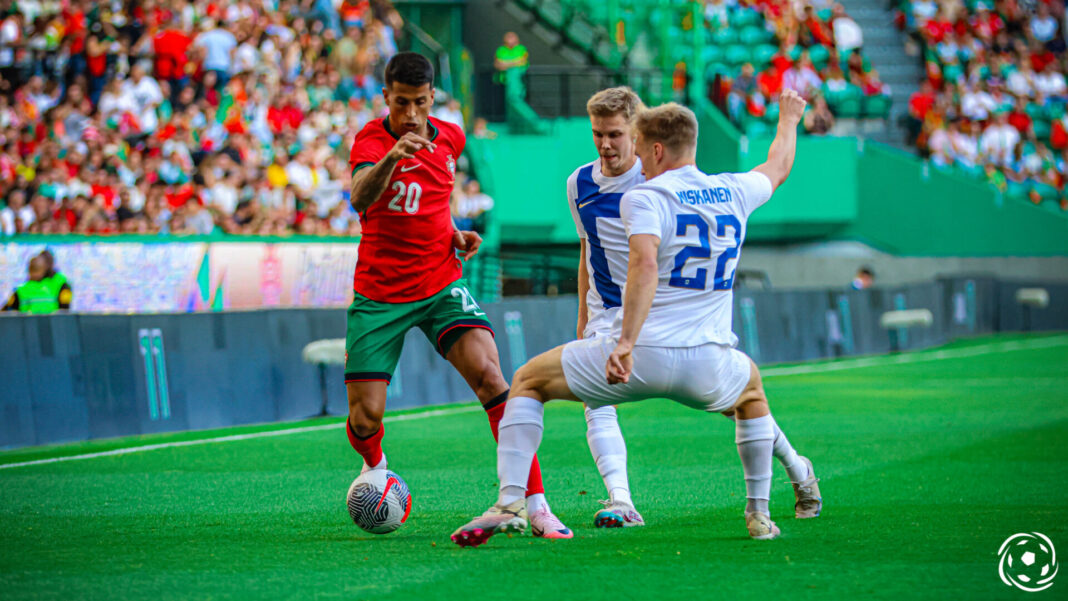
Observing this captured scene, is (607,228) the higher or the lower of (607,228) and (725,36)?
the lower

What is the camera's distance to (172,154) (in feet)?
62.7

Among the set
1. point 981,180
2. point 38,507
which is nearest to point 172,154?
point 38,507

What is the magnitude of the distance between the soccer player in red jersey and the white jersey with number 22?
124 centimetres

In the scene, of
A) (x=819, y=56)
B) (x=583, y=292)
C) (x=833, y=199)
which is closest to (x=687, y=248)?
(x=583, y=292)

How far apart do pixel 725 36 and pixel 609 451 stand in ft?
80.6

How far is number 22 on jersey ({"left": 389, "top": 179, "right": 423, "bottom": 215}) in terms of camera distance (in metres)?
7.10

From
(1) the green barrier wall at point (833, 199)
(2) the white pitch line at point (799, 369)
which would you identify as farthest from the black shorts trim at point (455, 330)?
(1) the green barrier wall at point (833, 199)

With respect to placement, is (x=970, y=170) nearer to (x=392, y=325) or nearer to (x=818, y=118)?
(x=818, y=118)

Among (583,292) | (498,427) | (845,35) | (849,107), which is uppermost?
(845,35)

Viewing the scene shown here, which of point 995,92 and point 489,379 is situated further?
point 995,92

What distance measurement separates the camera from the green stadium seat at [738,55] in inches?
1197

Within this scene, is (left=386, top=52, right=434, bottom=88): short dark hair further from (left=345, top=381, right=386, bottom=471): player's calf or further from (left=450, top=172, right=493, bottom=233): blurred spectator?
(left=450, top=172, right=493, bottom=233): blurred spectator

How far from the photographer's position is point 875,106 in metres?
30.6

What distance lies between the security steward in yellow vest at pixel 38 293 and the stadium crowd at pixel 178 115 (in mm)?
1847
